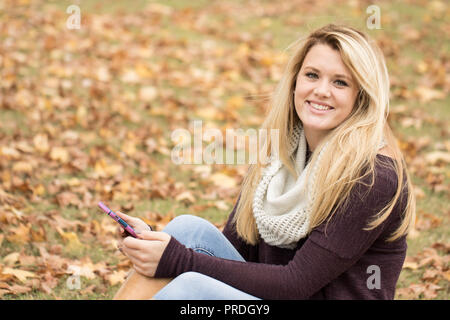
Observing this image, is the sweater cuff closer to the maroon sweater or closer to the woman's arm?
the maroon sweater

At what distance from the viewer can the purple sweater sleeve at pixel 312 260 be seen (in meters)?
1.87

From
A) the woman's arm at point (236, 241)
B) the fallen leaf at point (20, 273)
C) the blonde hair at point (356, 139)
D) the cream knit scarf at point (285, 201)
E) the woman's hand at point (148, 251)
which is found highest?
the blonde hair at point (356, 139)

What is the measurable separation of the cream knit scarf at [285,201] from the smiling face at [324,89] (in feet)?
0.54

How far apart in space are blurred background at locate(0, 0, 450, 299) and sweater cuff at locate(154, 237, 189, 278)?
3.19 ft

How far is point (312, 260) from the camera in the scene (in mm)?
1905

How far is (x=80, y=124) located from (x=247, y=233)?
111 inches

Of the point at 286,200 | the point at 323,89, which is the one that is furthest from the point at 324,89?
the point at 286,200

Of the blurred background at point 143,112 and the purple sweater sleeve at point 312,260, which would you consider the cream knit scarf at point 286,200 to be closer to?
the purple sweater sleeve at point 312,260

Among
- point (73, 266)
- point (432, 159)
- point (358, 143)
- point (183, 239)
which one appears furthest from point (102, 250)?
point (432, 159)

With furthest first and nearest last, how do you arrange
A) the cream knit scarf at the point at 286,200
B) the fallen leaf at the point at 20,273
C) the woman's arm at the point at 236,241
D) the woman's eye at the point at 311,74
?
the fallen leaf at the point at 20,273
the woman's arm at the point at 236,241
the woman's eye at the point at 311,74
the cream knit scarf at the point at 286,200

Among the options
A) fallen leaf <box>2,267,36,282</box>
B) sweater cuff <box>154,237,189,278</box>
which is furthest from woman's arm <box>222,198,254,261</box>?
fallen leaf <box>2,267,36,282</box>

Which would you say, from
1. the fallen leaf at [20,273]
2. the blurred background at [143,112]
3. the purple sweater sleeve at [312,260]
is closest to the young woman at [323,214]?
the purple sweater sleeve at [312,260]

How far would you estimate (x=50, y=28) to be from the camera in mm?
6516
